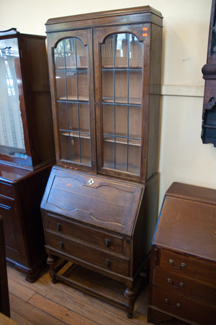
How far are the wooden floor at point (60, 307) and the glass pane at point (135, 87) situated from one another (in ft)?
4.91

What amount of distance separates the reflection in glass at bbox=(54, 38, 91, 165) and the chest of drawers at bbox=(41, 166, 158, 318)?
199 millimetres

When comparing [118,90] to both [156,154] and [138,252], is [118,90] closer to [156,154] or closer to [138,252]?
[156,154]

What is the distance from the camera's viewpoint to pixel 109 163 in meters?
1.88

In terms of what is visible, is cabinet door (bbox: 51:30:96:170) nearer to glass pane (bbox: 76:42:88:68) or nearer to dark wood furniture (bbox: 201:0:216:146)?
glass pane (bbox: 76:42:88:68)

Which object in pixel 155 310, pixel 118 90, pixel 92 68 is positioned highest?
pixel 92 68

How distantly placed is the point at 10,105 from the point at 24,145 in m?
0.36

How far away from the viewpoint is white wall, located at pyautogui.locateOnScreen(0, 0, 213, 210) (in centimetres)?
160

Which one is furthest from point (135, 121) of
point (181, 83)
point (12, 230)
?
point (12, 230)

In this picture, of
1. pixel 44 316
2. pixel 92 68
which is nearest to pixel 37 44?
pixel 92 68

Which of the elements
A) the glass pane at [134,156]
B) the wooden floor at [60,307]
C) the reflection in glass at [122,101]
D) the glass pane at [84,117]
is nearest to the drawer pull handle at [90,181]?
the reflection in glass at [122,101]

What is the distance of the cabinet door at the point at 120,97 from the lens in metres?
1.55

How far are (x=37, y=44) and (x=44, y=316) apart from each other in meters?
2.02

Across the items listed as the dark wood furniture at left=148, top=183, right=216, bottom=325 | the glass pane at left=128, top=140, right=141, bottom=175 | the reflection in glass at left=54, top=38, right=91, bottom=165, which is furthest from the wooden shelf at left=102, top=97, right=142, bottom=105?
the dark wood furniture at left=148, top=183, right=216, bottom=325

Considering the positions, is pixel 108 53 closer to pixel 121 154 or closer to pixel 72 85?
pixel 72 85
